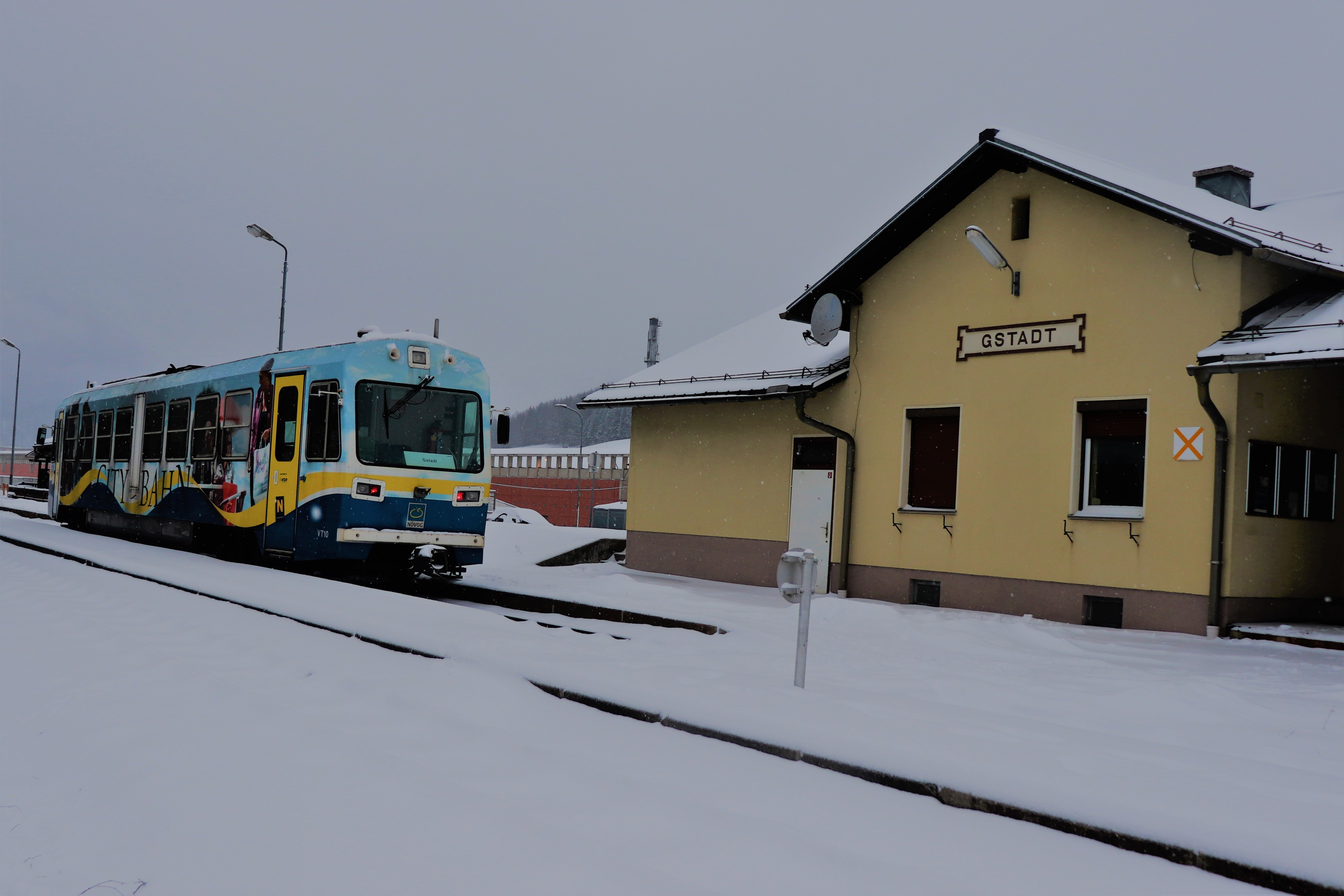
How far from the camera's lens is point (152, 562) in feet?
48.6

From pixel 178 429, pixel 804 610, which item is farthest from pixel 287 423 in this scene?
pixel 804 610

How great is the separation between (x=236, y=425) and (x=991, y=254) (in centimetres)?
1085

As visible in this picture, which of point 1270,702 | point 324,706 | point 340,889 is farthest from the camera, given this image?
point 1270,702

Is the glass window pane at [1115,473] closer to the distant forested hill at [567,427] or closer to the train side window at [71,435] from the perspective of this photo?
the train side window at [71,435]

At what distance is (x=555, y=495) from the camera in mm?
55438

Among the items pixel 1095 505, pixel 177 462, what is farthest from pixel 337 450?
pixel 1095 505

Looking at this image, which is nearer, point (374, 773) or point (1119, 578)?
point (374, 773)

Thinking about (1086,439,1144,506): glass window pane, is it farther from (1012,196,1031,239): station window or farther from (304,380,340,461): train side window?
(304,380,340,461): train side window

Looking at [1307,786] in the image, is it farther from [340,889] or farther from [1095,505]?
[1095,505]

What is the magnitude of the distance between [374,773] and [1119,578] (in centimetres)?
1000

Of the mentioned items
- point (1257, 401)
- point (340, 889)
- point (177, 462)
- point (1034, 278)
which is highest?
point (1034, 278)

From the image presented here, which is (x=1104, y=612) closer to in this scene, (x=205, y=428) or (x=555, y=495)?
(x=205, y=428)

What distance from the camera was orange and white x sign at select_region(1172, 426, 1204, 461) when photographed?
12031 mm

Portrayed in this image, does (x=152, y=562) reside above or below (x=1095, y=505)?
below
